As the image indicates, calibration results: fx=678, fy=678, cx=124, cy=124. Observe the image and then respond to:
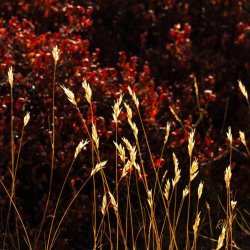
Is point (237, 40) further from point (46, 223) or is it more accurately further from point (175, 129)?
point (46, 223)

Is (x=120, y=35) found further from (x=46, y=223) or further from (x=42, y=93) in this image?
(x=46, y=223)

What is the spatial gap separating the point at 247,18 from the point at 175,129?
1.44 meters

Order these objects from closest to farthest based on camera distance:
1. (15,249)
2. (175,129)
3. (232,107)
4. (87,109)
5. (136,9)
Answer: (15,249) → (87,109) → (175,129) → (232,107) → (136,9)

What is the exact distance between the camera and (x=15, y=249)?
303 centimetres

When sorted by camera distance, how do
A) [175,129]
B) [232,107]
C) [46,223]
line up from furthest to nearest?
[232,107] → [175,129] → [46,223]

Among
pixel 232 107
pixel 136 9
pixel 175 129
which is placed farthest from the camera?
pixel 136 9

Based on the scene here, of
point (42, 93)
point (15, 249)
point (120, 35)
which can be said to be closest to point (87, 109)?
point (42, 93)

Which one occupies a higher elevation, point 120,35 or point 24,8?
point 24,8

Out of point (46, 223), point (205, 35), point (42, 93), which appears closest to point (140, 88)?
point (42, 93)

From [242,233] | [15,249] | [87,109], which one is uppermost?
[87,109]

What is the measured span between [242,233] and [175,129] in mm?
785

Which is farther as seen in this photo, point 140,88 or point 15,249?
point 140,88

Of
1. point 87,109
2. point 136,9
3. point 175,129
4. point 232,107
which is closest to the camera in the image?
point 87,109

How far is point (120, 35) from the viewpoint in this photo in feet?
16.5
